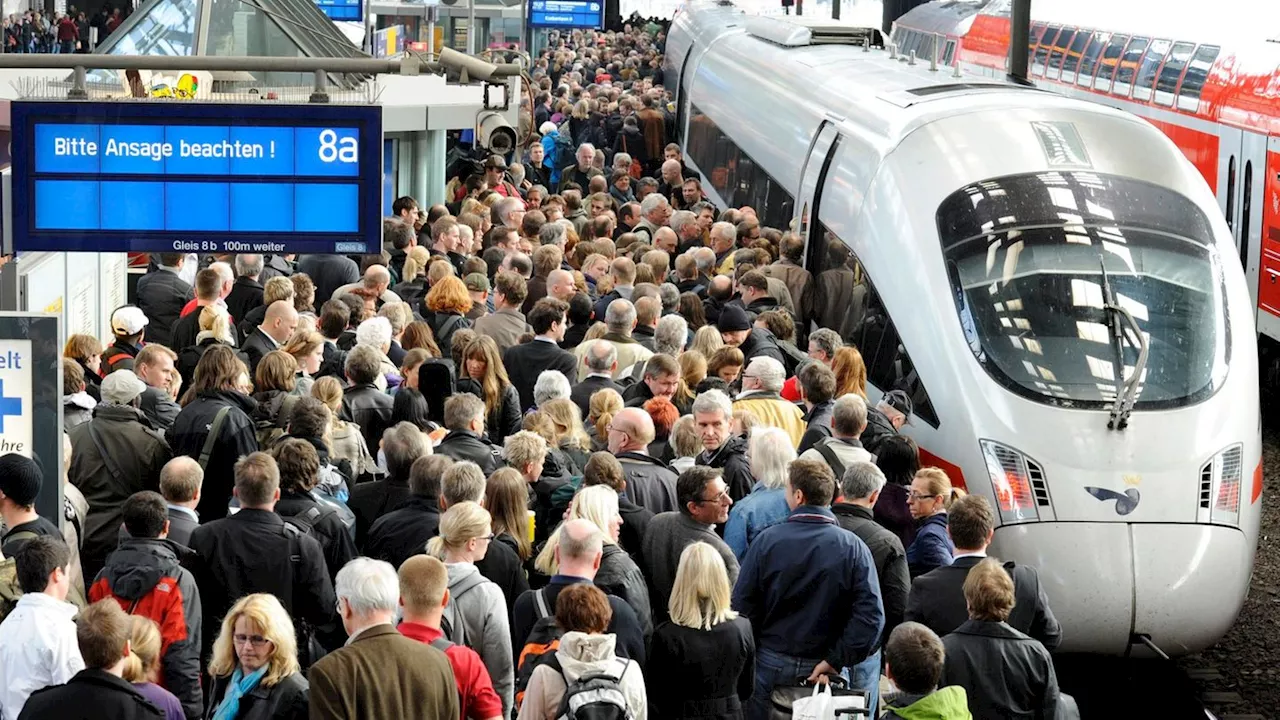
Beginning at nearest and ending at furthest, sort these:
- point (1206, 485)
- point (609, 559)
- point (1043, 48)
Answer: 1. point (609, 559)
2. point (1206, 485)
3. point (1043, 48)

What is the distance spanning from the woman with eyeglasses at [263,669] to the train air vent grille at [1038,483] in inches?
184

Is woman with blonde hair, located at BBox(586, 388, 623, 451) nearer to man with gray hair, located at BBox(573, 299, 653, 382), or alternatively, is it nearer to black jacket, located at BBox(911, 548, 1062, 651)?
man with gray hair, located at BBox(573, 299, 653, 382)

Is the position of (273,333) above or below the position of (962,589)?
above

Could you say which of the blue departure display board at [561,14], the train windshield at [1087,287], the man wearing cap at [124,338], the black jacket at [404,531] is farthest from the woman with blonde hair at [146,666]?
the blue departure display board at [561,14]

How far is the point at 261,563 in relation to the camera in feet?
24.8

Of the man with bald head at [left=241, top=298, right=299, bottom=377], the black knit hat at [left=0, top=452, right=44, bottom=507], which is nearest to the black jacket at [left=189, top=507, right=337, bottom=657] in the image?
the black knit hat at [left=0, top=452, right=44, bottom=507]

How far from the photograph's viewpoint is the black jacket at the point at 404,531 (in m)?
7.98

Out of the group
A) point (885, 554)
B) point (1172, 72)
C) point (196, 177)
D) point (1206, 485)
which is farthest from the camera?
point (1172, 72)

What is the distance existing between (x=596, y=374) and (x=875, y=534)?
9.87ft

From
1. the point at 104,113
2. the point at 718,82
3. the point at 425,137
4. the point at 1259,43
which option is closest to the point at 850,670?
the point at 104,113

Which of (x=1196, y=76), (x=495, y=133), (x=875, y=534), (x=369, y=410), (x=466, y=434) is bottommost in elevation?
(x=369, y=410)

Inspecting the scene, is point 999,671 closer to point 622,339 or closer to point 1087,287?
point 1087,287

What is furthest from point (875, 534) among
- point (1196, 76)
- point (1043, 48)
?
point (1043, 48)

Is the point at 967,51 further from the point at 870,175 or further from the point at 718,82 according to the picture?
the point at 870,175
